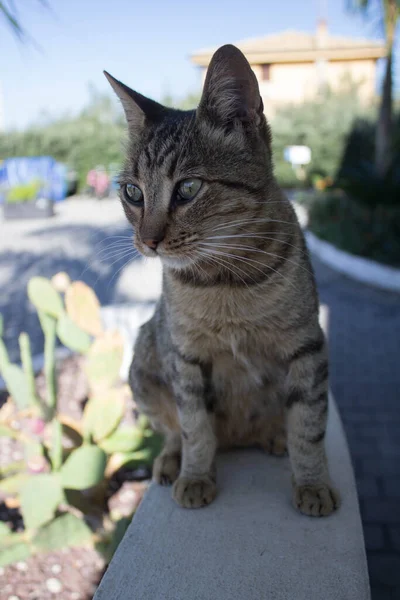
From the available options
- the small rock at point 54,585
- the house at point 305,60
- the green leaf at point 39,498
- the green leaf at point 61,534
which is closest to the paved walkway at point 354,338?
the green leaf at point 39,498

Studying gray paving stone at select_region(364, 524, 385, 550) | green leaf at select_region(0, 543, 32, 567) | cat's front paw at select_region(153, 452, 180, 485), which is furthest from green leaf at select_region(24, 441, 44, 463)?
gray paving stone at select_region(364, 524, 385, 550)

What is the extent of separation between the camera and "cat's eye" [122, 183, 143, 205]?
77.7 inches

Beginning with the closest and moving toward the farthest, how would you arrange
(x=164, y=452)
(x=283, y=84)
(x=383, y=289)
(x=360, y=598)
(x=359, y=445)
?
(x=360, y=598) < (x=164, y=452) < (x=359, y=445) < (x=383, y=289) < (x=283, y=84)

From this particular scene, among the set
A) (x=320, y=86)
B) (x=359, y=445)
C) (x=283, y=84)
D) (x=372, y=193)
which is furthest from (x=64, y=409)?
(x=283, y=84)

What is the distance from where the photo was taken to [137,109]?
206 cm

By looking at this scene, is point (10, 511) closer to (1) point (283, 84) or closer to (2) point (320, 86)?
(2) point (320, 86)

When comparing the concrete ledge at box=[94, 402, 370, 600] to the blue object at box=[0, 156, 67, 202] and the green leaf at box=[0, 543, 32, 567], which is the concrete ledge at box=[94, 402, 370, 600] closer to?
the green leaf at box=[0, 543, 32, 567]

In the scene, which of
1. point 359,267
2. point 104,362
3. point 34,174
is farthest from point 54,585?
point 34,174

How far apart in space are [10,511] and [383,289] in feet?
19.9

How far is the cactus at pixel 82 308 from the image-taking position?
10.5ft

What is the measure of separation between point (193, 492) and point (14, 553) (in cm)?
99

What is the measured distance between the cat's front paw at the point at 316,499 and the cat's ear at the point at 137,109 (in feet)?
4.95

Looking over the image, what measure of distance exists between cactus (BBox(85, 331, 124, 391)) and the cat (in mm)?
817

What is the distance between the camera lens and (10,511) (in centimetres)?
327
